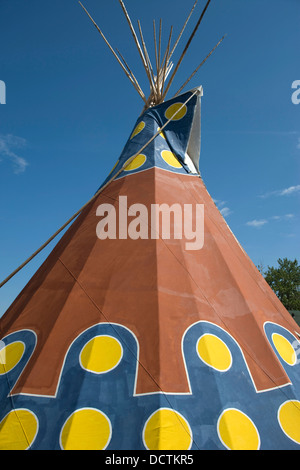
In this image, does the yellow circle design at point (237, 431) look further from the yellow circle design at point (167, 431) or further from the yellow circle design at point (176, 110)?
the yellow circle design at point (176, 110)

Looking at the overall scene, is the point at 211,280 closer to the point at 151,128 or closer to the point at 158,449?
the point at 158,449

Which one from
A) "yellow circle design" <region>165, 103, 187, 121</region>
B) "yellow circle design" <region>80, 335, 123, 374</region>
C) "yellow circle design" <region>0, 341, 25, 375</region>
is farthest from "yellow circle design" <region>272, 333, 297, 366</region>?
"yellow circle design" <region>165, 103, 187, 121</region>

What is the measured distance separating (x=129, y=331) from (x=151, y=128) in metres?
3.36

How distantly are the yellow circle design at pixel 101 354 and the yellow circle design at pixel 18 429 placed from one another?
0.51 metres

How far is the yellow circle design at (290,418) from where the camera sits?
6.52 feet

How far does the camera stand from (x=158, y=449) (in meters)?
1.74

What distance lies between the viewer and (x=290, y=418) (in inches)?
81.8

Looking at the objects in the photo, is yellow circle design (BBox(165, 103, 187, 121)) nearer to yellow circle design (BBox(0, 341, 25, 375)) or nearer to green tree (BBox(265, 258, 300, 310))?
yellow circle design (BBox(0, 341, 25, 375))

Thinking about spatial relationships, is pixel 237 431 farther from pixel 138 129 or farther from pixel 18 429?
pixel 138 129

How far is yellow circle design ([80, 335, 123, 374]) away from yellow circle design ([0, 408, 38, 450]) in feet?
1.68

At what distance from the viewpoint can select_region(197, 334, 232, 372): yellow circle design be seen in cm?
217

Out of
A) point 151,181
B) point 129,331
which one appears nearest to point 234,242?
point 151,181

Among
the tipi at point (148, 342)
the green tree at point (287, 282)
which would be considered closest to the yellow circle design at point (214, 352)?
the tipi at point (148, 342)

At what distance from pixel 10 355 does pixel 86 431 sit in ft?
3.52
